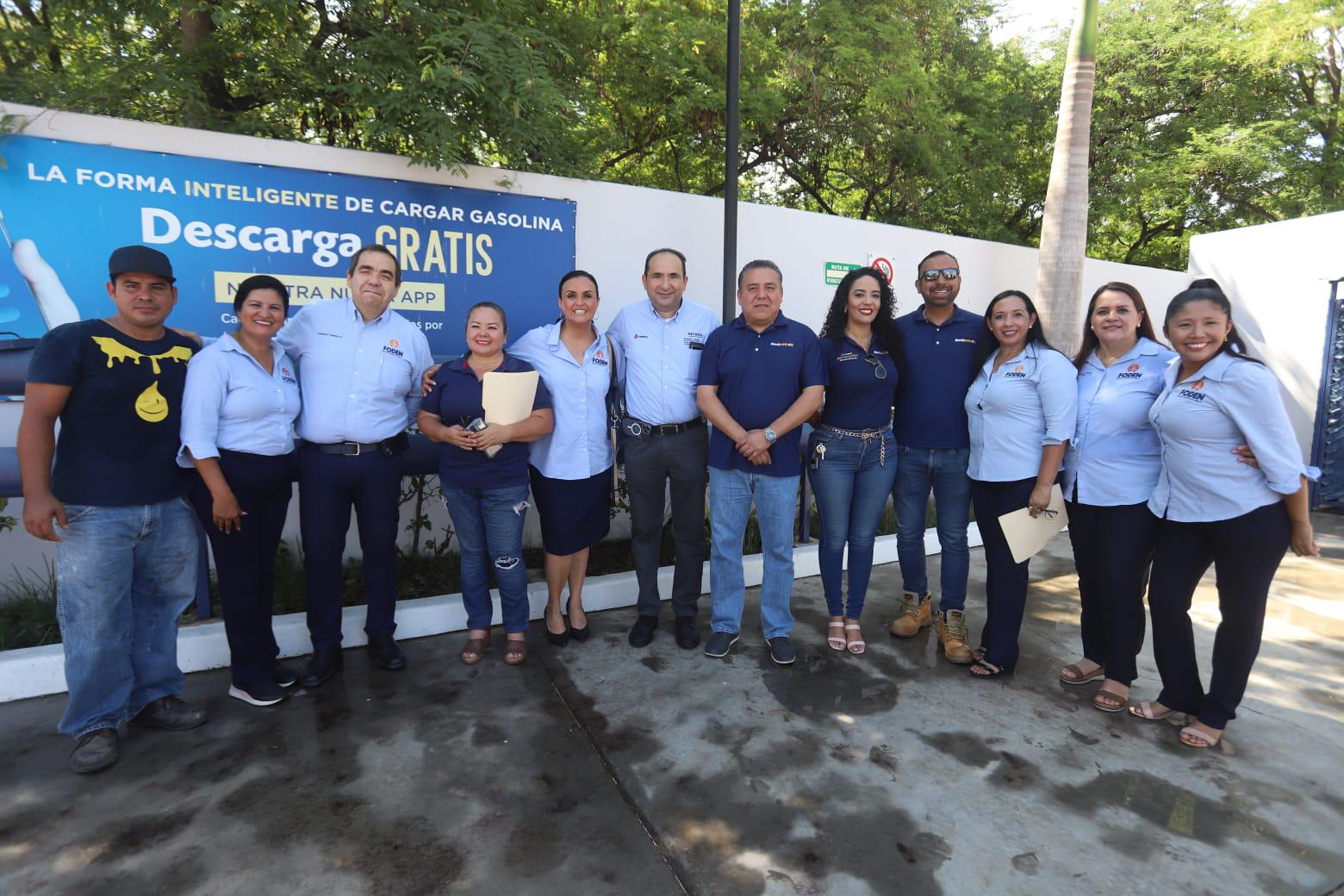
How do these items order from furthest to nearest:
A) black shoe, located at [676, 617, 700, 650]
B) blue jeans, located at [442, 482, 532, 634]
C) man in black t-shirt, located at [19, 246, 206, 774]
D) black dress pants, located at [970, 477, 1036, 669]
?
black shoe, located at [676, 617, 700, 650] → blue jeans, located at [442, 482, 532, 634] → black dress pants, located at [970, 477, 1036, 669] → man in black t-shirt, located at [19, 246, 206, 774]

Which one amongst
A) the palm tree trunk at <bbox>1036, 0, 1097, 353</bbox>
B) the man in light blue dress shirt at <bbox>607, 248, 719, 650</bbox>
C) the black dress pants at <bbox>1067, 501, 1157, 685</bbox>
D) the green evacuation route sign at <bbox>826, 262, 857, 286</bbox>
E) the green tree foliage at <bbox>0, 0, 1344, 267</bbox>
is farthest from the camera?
the palm tree trunk at <bbox>1036, 0, 1097, 353</bbox>

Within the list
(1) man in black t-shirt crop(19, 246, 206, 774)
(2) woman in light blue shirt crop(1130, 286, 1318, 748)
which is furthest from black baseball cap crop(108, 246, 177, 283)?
(2) woman in light blue shirt crop(1130, 286, 1318, 748)

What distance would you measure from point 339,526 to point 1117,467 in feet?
11.1

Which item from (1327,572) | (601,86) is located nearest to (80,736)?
(1327,572)

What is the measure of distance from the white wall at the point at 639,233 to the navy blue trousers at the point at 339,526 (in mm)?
1253

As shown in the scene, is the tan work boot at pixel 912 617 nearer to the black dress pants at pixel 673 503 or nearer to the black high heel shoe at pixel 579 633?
the black dress pants at pixel 673 503

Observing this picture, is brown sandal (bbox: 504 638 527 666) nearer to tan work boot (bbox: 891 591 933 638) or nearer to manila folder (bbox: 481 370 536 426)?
manila folder (bbox: 481 370 536 426)

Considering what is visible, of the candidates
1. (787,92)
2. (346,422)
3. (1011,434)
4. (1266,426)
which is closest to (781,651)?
(1011,434)

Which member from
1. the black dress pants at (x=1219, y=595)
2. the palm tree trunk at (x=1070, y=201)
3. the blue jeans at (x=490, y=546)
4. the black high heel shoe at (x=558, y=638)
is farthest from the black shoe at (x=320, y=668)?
the palm tree trunk at (x=1070, y=201)

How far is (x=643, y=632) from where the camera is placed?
3.78m

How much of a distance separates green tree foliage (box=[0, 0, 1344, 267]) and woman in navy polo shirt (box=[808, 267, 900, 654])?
2.40 meters

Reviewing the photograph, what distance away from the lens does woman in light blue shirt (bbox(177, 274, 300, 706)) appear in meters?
2.75

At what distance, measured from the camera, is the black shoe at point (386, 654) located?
3.44 metres

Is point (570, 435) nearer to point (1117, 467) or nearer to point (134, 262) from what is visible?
point (134, 262)
